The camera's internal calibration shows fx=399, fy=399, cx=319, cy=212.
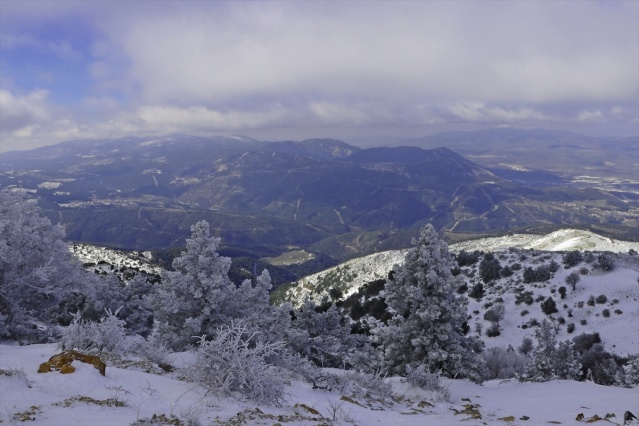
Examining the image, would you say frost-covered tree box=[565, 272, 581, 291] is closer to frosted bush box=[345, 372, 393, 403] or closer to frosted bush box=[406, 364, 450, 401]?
frosted bush box=[406, 364, 450, 401]

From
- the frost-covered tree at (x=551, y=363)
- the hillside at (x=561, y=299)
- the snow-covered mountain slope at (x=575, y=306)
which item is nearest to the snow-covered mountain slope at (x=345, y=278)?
the hillside at (x=561, y=299)

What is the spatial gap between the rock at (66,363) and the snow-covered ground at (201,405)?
88 mm

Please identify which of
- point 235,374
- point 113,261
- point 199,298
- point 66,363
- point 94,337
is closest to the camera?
point 66,363

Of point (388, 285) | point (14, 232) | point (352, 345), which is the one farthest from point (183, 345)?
point (352, 345)

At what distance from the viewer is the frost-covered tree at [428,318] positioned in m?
12.4

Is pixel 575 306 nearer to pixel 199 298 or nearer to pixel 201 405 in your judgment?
pixel 199 298

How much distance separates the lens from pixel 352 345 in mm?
22312

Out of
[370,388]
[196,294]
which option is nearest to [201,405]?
[370,388]

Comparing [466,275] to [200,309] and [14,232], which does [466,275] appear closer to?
[200,309]

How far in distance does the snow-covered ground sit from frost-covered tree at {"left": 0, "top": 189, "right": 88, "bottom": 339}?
3.64 m


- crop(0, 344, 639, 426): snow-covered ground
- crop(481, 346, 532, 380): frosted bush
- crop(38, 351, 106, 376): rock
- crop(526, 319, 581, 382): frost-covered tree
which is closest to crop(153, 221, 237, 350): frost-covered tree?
crop(0, 344, 639, 426): snow-covered ground

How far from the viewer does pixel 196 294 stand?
13.3m

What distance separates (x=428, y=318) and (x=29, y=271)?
451 inches

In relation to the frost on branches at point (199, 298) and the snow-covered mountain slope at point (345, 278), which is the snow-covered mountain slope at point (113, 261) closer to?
the snow-covered mountain slope at point (345, 278)
